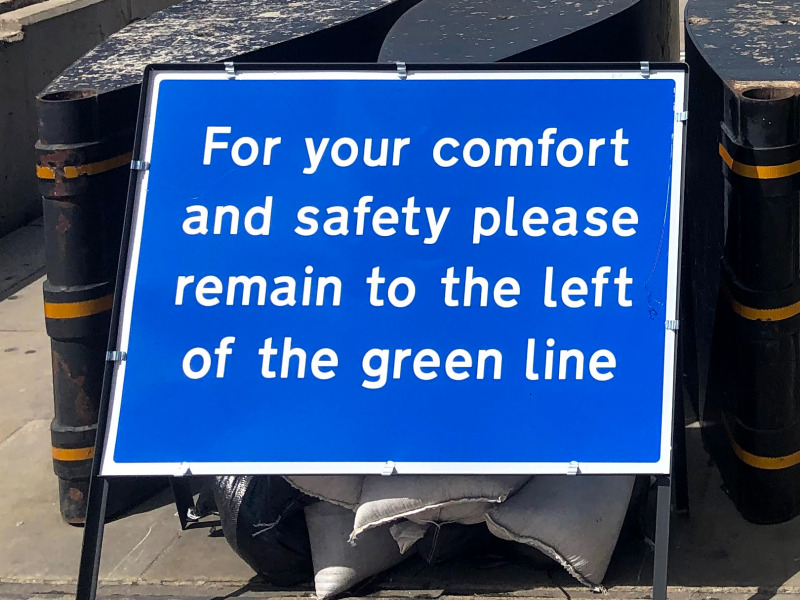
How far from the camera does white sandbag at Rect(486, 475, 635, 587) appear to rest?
10.0ft

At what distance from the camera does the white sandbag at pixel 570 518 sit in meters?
3.06

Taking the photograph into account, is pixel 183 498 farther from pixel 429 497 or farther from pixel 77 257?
pixel 429 497

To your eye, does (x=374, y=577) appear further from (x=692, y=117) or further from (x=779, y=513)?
(x=692, y=117)

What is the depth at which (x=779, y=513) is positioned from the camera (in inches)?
135

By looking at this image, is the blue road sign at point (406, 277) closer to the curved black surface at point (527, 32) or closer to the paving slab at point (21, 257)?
the curved black surface at point (527, 32)

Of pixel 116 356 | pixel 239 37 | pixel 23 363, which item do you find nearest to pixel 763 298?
pixel 116 356

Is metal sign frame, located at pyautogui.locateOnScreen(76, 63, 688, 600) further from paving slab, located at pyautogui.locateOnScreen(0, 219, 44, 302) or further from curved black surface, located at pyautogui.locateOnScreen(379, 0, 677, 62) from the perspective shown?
paving slab, located at pyautogui.locateOnScreen(0, 219, 44, 302)

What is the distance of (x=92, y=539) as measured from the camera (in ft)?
9.63

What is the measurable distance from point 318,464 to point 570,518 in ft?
2.57

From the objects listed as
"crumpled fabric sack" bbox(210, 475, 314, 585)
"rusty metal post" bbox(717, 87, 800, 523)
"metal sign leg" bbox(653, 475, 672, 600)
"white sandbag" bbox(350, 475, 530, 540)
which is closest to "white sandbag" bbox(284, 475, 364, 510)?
"white sandbag" bbox(350, 475, 530, 540)

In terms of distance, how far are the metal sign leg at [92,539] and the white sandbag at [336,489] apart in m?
0.54

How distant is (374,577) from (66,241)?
5.09ft

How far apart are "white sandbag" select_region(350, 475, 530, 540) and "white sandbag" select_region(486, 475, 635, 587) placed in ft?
0.19

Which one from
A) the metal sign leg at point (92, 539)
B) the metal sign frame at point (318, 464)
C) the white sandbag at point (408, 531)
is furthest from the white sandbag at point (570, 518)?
the metal sign leg at point (92, 539)
